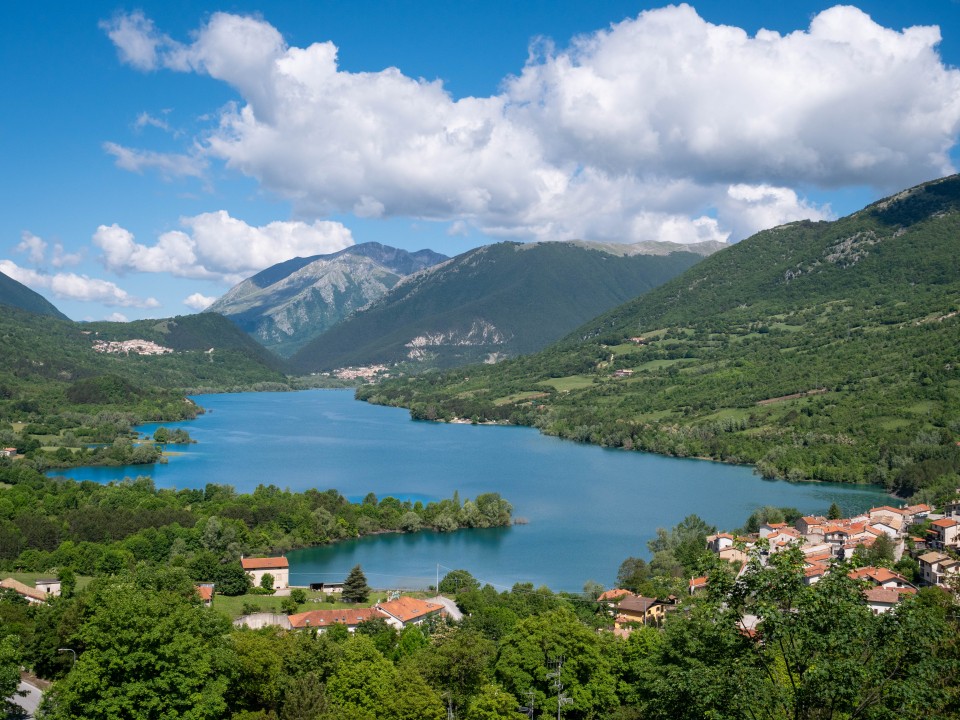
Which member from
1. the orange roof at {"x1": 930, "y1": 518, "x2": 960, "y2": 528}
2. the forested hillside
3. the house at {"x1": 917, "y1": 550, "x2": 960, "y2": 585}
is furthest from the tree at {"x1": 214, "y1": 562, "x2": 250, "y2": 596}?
the forested hillside

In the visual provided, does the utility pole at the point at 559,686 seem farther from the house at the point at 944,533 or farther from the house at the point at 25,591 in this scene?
the house at the point at 944,533

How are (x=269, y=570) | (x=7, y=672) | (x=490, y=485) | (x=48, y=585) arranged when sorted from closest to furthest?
(x=7, y=672) → (x=48, y=585) → (x=269, y=570) → (x=490, y=485)

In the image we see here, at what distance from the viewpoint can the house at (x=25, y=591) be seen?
24531mm

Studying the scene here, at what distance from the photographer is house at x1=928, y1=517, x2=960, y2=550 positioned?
1266 inches

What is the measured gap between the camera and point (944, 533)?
3262 centimetres

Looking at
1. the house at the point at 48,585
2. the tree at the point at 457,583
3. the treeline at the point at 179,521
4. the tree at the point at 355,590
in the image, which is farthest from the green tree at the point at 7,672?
the tree at the point at 457,583

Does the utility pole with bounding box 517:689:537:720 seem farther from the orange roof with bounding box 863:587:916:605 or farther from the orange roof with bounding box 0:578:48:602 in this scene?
the orange roof with bounding box 0:578:48:602

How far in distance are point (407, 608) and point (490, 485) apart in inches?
1157

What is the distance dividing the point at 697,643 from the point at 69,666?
1655 cm

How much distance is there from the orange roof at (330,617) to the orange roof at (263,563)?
6464 millimetres

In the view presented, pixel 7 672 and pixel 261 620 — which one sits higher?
pixel 7 672

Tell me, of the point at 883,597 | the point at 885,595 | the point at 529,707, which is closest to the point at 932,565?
the point at 885,595

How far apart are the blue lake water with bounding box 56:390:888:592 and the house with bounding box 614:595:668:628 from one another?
214 inches

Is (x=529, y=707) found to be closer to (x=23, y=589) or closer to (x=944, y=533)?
(x=23, y=589)
